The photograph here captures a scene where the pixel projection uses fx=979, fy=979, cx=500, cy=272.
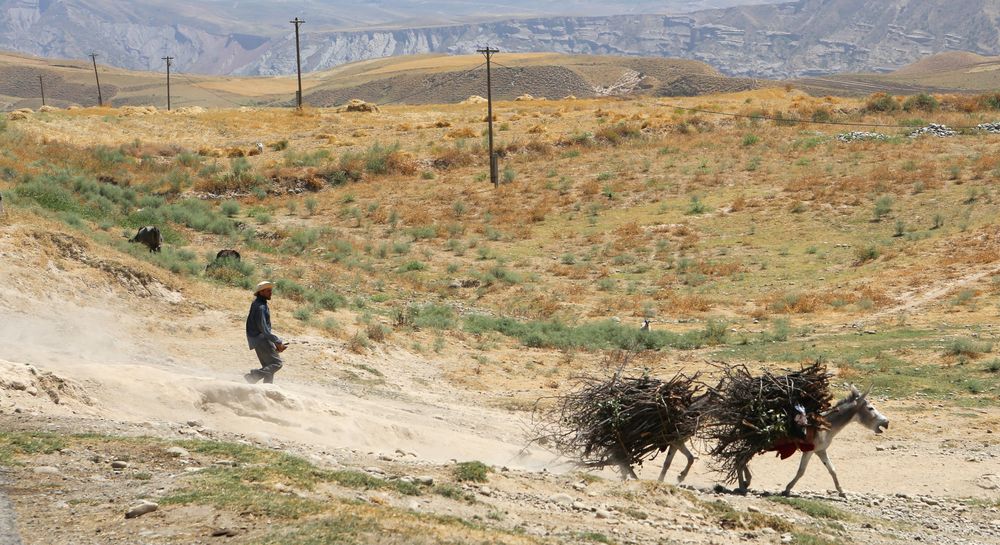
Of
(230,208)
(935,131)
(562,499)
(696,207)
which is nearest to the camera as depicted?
(562,499)

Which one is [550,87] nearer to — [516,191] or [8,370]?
[516,191]

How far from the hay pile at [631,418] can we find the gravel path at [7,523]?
6303 mm

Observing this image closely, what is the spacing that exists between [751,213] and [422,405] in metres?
23.9

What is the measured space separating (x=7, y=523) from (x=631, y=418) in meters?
6.83

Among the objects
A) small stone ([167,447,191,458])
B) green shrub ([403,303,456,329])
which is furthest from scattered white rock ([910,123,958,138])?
small stone ([167,447,191,458])

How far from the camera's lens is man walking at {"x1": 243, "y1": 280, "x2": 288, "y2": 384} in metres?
14.0

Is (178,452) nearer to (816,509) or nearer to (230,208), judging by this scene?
(816,509)

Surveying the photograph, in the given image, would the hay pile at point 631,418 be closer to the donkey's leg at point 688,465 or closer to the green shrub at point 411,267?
the donkey's leg at point 688,465

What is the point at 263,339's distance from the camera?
14031 millimetres

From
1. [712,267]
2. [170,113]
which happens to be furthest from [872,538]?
[170,113]

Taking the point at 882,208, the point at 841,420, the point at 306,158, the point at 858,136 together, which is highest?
the point at 858,136

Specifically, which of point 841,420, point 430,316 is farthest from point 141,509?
point 430,316

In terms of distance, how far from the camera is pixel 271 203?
41.3 meters

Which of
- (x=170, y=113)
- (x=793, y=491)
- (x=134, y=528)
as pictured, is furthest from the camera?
(x=170, y=113)
